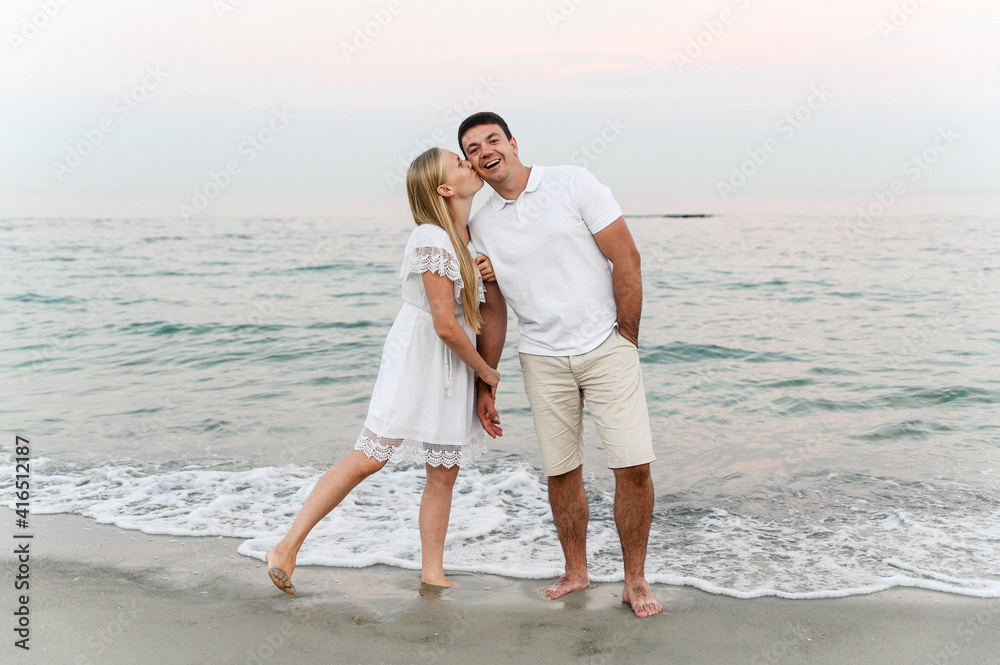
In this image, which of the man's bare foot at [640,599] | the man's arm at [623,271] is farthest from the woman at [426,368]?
the man's bare foot at [640,599]

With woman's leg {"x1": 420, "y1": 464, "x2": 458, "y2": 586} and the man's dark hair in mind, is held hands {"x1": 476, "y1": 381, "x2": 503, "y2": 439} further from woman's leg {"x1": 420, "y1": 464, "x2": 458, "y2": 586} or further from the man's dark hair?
the man's dark hair

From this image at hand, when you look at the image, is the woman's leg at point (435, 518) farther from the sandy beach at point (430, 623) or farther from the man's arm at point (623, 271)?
the man's arm at point (623, 271)

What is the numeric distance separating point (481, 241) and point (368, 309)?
10272 mm

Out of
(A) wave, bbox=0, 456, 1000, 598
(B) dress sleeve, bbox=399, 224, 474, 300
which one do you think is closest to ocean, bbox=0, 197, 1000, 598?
(A) wave, bbox=0, 456, 1000, 598

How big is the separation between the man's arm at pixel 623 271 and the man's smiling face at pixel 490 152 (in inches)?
19.3

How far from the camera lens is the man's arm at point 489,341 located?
341cm

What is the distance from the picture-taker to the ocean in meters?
4.14

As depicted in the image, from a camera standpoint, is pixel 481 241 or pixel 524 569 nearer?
pixel 481 241

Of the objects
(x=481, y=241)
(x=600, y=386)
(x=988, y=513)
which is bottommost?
(x=988, y=513)

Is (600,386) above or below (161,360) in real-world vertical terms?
above

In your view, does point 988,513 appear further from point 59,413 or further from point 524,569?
point 59,413

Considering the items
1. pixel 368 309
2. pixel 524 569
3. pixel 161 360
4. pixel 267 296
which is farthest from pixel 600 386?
pixel 267 296

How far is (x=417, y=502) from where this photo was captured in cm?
492

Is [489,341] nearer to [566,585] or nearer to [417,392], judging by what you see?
[417,392]
